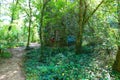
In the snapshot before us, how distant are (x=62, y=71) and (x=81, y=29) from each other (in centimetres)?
417

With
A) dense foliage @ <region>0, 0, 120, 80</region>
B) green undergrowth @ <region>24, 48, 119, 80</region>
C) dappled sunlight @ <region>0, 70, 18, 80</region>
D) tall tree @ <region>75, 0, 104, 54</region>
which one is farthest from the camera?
tall tree @ <region>75, 0, 104, 54</region>

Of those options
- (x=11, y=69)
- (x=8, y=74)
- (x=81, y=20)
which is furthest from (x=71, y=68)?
(x=81, y=20)

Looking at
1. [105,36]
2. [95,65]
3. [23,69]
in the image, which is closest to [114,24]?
[105,36]

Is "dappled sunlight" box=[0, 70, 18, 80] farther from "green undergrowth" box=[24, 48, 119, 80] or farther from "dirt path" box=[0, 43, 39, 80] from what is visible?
"green undergrowth" box=[24, 48, 119, 80]

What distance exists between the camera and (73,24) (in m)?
16.6

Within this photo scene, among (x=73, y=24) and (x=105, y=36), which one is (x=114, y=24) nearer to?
(x=105, y=36)

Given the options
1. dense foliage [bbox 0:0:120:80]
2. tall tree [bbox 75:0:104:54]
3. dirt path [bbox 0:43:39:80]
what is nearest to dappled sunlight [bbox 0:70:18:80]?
dirt path [bbox 0:43:39:80]

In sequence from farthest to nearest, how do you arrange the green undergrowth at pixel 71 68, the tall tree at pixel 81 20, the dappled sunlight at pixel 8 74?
1. the tall tree at pixel 81 20
2. the dappled sunlight at pixel 8 74
3. the green undergrowth at pixel 71 68

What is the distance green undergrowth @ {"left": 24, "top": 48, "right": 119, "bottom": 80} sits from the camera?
10016 mm

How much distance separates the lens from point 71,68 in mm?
10953

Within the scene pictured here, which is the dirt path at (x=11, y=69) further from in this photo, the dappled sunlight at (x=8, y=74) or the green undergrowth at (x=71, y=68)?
the green undergrowth at (x=71, y=68)

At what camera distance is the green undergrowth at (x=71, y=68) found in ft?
32.9

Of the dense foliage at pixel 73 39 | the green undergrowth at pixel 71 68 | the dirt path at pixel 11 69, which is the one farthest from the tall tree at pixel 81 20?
the dirt path at pixel 11 69

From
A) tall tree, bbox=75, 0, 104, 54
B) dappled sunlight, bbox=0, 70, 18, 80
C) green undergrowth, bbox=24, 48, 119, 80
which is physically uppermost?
tall tree, bbox=75, 0, 104, 54
